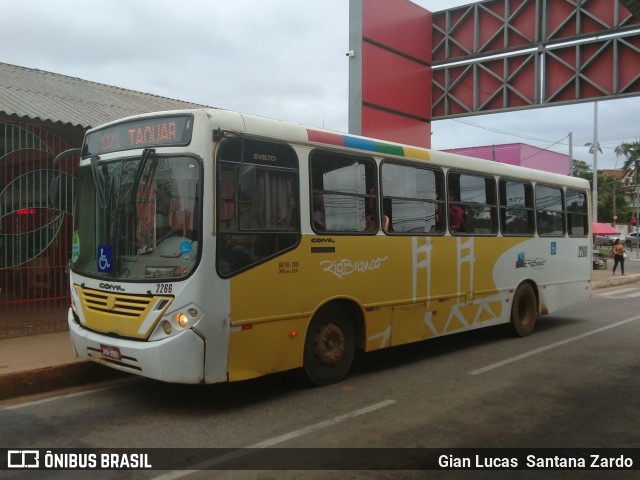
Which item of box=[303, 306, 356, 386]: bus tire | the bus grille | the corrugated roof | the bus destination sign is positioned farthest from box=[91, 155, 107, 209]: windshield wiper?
the corrugated roof

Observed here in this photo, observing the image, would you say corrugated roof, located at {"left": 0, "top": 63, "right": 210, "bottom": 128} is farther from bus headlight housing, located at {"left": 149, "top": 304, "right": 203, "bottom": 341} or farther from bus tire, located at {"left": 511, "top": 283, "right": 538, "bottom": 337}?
bus tire, located at {"left": 511, "top": 283, "right": 538, "bottom": 337}

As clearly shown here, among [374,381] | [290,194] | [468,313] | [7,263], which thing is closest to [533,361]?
[468,313]

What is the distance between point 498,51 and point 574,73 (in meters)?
1.97

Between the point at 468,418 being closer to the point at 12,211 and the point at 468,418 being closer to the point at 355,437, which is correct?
the point at 355,437

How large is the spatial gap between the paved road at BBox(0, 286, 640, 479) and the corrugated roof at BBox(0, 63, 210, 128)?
5.06 meters

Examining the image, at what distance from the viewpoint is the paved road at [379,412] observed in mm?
4855

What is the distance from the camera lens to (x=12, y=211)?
8.86 meters

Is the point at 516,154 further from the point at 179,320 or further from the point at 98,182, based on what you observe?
the point at 179,320

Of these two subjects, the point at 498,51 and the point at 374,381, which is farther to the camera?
the point at 498,51

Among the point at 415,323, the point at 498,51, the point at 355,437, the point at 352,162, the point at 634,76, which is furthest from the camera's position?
the point at 498,51

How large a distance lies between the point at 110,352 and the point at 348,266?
2.75m

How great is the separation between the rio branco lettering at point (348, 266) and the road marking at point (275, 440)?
1526mm

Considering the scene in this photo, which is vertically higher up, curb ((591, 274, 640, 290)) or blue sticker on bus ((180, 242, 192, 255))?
blue sticker on bus ((180, 242, 192, 255))

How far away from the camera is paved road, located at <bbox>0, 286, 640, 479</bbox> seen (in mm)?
4855
